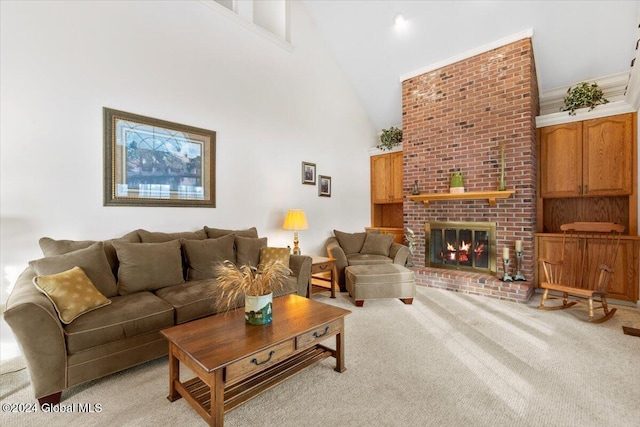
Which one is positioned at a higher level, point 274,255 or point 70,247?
point 70,247

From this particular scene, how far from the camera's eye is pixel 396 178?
572 cm

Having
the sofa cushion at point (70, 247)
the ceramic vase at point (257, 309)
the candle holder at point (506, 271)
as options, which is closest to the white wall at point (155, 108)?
the sofa cushion at point (70, 247)

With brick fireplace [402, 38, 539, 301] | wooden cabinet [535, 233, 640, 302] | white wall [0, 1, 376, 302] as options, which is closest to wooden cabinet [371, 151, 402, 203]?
brick fireplace [402, 38, 539, 301]

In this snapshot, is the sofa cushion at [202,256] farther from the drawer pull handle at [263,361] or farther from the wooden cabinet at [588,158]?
the wooden cabinet at [588,158]

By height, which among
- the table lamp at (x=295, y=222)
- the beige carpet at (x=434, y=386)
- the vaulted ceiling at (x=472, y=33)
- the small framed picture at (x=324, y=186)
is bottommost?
the beige carpet at (x=434, y=386)

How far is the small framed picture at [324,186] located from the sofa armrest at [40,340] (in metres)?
3.75

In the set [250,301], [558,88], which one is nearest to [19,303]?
[250,301]

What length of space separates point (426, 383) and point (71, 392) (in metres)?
2.34

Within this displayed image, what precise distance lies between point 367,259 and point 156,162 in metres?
3.08

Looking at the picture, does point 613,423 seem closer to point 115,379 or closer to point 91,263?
point 115,379

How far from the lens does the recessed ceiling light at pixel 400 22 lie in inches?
168

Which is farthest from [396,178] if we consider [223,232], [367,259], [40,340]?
[40,340]

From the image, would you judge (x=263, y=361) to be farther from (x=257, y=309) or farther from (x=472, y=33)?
(x=472, y=33)

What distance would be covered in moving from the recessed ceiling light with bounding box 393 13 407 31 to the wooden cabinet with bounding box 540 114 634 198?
255 centimetres
